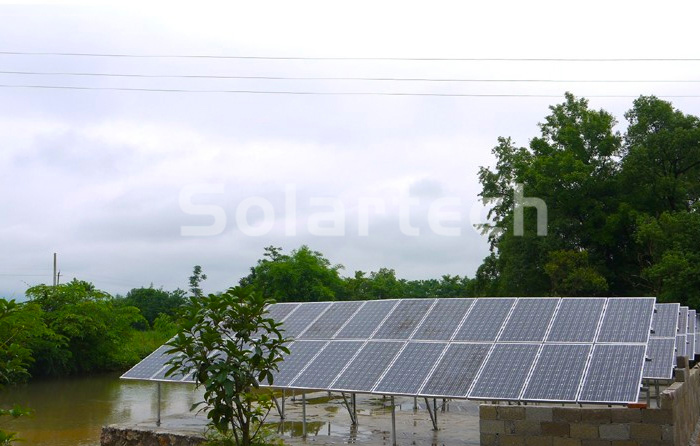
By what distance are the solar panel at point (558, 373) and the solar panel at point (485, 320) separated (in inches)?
47.0

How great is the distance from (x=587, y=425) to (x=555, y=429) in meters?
0.45

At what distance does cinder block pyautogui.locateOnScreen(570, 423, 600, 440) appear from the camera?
34.0ft

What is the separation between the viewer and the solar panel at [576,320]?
40.0 ft

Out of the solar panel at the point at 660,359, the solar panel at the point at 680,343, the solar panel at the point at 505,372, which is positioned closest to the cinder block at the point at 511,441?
the solar panel at the point at 505,372

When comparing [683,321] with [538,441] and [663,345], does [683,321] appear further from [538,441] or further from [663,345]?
[538,441]

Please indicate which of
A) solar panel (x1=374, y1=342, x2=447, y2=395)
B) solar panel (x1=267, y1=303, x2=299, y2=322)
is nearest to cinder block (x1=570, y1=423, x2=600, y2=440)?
solar panel (x1=374, y1=342, x2=447, y2=395)

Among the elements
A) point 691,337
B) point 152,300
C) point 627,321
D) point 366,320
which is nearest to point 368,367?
point 366,320

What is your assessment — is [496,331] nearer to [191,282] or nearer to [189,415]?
[189,415]

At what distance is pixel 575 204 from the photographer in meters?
36.7

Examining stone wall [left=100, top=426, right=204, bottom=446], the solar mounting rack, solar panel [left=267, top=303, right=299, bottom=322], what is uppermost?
solar panel [left=267, top=303, right=299, bottom=322]

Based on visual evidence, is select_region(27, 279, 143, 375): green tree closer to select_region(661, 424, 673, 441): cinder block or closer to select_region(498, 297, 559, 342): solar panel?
select_region(498, 297, 559, 342): solar panel

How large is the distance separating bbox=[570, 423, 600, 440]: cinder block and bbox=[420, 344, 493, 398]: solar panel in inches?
63.4

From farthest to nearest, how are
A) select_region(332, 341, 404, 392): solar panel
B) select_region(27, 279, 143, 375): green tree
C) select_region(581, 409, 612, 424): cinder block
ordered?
select_region(27, 279, 143, 375): green tree < select_region(332, 341, 404, 392): solar panel < select_region(581, 409, 612, 424): cinder block

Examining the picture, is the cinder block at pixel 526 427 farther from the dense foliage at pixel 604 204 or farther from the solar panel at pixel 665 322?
the dense foliage at pixel 604 204
